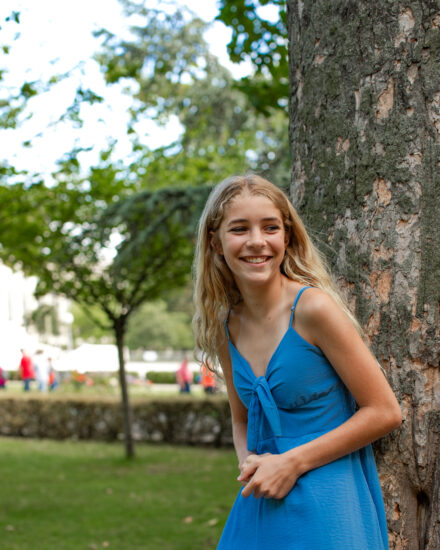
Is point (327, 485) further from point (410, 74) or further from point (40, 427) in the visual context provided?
point (40, 427)

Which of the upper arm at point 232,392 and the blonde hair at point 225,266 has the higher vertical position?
the blonde hair at point 225,266

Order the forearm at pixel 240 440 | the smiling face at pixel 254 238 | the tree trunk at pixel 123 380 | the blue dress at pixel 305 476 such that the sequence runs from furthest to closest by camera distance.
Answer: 1. the tree trunk at pixel 123 380
2. the forearm at pixel 240 440
3. the smiling face at pixel 254 238
4. the blue dress at pixel 305 476

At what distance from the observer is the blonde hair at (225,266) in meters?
1.93

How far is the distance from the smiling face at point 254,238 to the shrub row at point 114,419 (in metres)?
9.20

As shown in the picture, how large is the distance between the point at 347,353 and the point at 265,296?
344mm

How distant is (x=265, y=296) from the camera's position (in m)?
1.93

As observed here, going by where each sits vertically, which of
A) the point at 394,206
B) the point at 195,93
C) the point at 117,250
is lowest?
the point at 394,206

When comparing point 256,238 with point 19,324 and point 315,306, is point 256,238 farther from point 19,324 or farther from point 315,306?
point 19,324

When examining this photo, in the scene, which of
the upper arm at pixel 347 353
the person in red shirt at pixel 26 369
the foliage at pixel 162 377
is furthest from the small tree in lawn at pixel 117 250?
the foliage at pixel 162 377

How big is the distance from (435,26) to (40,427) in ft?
43.5

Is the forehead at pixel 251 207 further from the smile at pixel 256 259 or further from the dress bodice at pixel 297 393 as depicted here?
the dress bodice at pixel 297 393

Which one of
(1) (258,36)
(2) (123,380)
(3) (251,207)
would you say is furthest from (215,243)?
(2) (123,380)

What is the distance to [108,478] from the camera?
29.1 feet

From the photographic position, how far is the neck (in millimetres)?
1910
